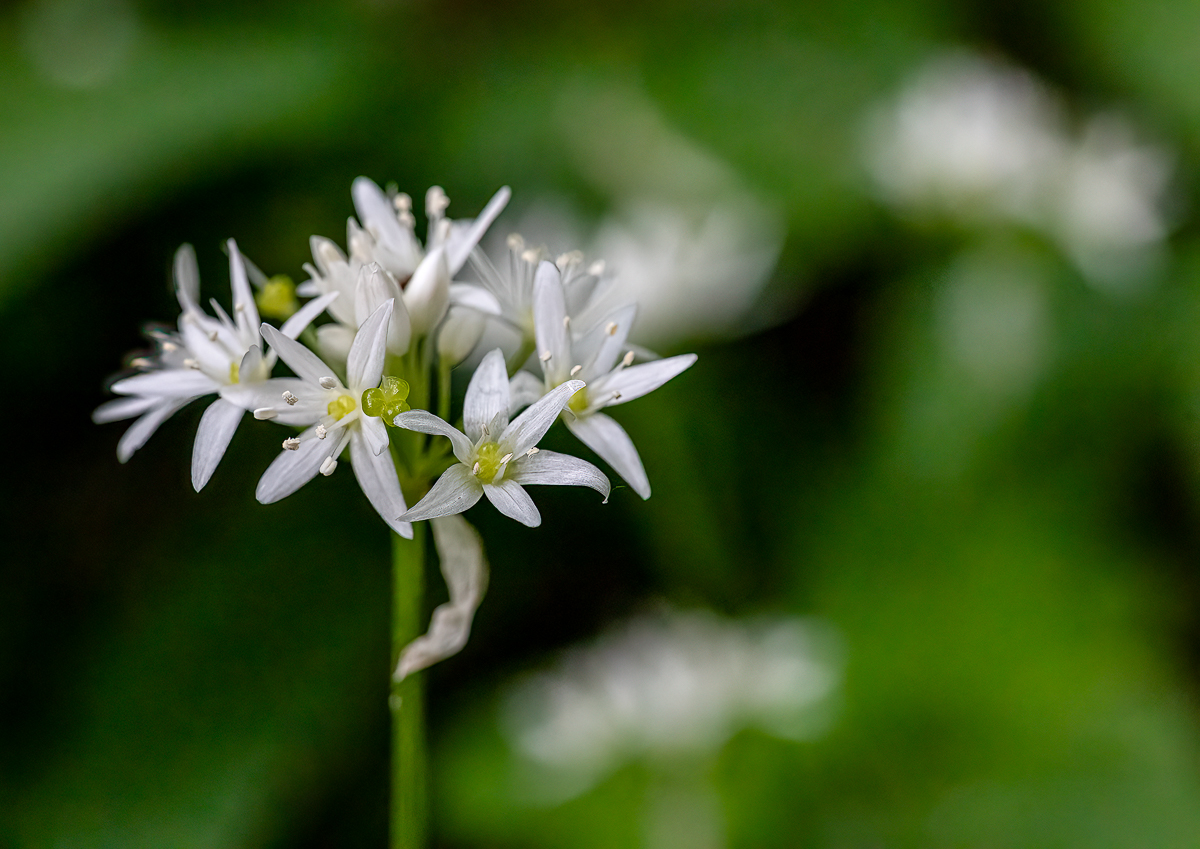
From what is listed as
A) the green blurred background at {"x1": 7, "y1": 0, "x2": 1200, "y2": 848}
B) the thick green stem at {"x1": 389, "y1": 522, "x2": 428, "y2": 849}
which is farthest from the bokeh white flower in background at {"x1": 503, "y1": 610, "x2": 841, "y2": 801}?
the thick green stem at {"x1": 389, "y1": 522, "x2": 428, "y2": 849}

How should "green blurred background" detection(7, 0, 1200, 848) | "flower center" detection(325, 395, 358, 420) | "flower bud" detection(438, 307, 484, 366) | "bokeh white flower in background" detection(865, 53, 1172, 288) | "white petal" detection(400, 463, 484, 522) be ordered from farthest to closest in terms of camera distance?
"bokeh white flower in background" detection(865, 53, 1172, 288)
"green blurred background" detection(7, 0, 1200, 848)
"flower bud" detection(438, 307, 484, 366)
"flower center" detection(325, 395, 358, 420)
"white petal" detection(400, 463, 484, 522)

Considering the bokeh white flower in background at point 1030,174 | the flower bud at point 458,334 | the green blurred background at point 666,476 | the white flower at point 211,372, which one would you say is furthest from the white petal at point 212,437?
the bokeh white flower in background at point 1030,174

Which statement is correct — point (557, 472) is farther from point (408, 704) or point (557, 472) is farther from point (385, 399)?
point (408, 704)

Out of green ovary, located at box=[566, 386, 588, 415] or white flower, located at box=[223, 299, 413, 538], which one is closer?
white flower, located at box=[223, 299, 413, 538]

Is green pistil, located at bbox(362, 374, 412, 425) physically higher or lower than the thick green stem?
higher

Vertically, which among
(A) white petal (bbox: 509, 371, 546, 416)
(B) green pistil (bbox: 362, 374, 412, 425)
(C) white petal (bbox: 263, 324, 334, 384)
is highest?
(C) white petal (bbox: 263, 324, 334, 384)

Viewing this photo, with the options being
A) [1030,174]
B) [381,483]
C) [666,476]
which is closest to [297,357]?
[381,483]

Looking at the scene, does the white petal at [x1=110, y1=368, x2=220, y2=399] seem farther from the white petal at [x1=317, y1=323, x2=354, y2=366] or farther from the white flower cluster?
the white petal at [x1=317, y1=323, x2=354, y2=366]
